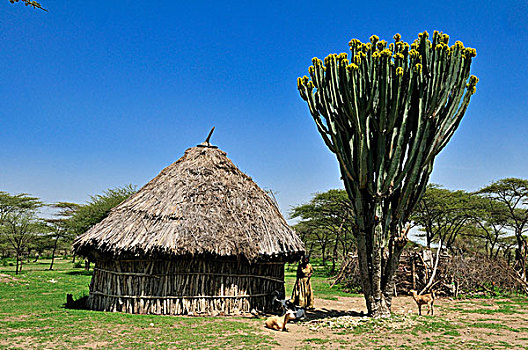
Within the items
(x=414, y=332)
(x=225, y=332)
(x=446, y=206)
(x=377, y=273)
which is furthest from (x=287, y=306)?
(x=446, y=206)

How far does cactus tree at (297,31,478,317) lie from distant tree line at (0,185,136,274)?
17.3m

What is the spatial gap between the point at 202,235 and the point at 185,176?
7.57ft

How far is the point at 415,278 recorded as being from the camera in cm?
1527

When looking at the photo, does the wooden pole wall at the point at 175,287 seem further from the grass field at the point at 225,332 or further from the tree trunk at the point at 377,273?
the tree trunk at the point at 377,273

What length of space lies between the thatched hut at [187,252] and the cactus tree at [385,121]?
7.84ft

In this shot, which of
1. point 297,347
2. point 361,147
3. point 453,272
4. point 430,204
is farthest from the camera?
point 430,204

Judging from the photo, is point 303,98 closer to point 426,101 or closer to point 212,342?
point 426,101

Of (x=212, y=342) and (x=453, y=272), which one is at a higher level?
(x=453, y=272)

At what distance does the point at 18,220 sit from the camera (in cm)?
2809

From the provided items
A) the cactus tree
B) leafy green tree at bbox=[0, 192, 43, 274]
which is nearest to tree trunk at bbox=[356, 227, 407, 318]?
the cactus tree

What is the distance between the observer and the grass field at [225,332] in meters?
6.90

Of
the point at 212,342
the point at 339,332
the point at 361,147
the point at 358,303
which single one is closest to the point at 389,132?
the point at 361,147

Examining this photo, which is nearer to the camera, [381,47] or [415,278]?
[381,47]

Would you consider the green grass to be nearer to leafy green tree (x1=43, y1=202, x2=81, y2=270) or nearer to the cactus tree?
the cactus tree
